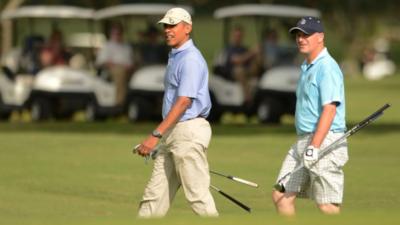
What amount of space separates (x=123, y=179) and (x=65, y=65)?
14615mm

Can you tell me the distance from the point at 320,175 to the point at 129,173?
302 inches

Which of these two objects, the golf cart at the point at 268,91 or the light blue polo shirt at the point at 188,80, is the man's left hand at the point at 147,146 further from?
the golf cart at the point at 268,91

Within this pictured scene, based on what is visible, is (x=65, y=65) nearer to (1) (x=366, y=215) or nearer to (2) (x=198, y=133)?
(2) (x=198, y=133)

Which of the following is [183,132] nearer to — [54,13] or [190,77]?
[190,77]

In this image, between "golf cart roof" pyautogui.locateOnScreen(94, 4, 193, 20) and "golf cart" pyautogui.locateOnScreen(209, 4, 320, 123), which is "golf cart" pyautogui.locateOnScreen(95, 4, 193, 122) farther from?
"golf cart" pyautogui.locateOnScreen(209, 4, 320, 123)

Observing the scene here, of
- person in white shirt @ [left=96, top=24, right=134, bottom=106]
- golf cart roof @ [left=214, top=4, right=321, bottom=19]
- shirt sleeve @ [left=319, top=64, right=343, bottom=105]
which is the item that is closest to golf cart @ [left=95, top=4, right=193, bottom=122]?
person in white shirt @ [left=96, top=24, right=134, bottom=106]

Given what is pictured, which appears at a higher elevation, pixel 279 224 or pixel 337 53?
pixel 279 224

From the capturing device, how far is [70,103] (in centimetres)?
3108

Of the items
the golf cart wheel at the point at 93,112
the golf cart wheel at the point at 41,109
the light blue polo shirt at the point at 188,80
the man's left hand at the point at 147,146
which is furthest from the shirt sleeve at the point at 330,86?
the golf cart wheel at the point at 41,109

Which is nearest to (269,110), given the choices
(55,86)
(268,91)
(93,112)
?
(268,91)

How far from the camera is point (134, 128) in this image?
92.4ft

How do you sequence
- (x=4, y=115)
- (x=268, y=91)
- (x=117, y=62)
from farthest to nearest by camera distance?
(x=4, y=115) → (x=117, y=62) → (x=268, y=91)

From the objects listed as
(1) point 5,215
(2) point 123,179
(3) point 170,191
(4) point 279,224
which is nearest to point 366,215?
(4) point 279,224

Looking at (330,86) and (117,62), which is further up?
(330,86)
